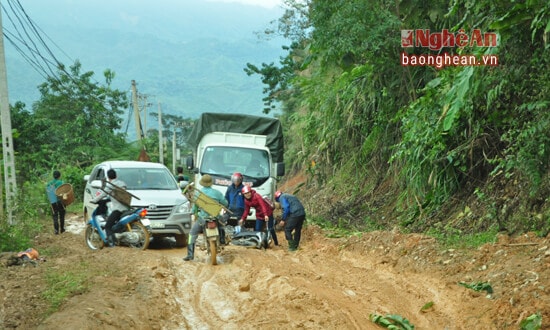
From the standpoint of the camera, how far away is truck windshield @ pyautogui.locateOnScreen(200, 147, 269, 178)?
17391 millimetres

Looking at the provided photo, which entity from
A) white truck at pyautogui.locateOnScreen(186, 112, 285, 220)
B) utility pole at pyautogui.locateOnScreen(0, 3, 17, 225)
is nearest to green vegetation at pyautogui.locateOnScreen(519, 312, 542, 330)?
white truck at pyautogui.locateOnScreen(186, 112, 285, 220)

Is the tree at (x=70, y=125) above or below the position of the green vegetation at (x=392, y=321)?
above

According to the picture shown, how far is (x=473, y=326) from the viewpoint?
756 centimetres

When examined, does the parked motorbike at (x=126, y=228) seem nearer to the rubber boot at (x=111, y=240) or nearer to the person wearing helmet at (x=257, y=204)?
the rubber boot at (x=111, y=240)

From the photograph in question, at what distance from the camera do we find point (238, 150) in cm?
1778

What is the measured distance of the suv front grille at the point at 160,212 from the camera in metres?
13.8

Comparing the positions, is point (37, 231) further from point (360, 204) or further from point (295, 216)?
point (360, 204)

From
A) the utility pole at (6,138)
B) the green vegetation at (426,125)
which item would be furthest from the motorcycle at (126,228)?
the utility pole at (6,138)

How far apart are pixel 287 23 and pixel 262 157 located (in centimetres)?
1383

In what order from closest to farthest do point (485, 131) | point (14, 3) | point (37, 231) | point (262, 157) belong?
A: point (485, 131) → point (37, 231) → point (262, 157) → point (14, 3)

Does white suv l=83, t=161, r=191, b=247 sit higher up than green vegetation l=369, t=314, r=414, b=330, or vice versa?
white suv l=83, t=161, r=191, b=247

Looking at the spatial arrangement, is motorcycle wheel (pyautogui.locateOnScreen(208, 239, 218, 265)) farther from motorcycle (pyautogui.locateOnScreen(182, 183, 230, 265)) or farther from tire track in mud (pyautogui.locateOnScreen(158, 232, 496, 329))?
tire track in mud (pyautogui.locateOnScreen(158, 232, 496, 329))

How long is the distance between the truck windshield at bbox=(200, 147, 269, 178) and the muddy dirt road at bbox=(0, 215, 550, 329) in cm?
525

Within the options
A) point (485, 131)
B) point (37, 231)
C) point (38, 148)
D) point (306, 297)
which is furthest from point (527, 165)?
point (38, 148)
